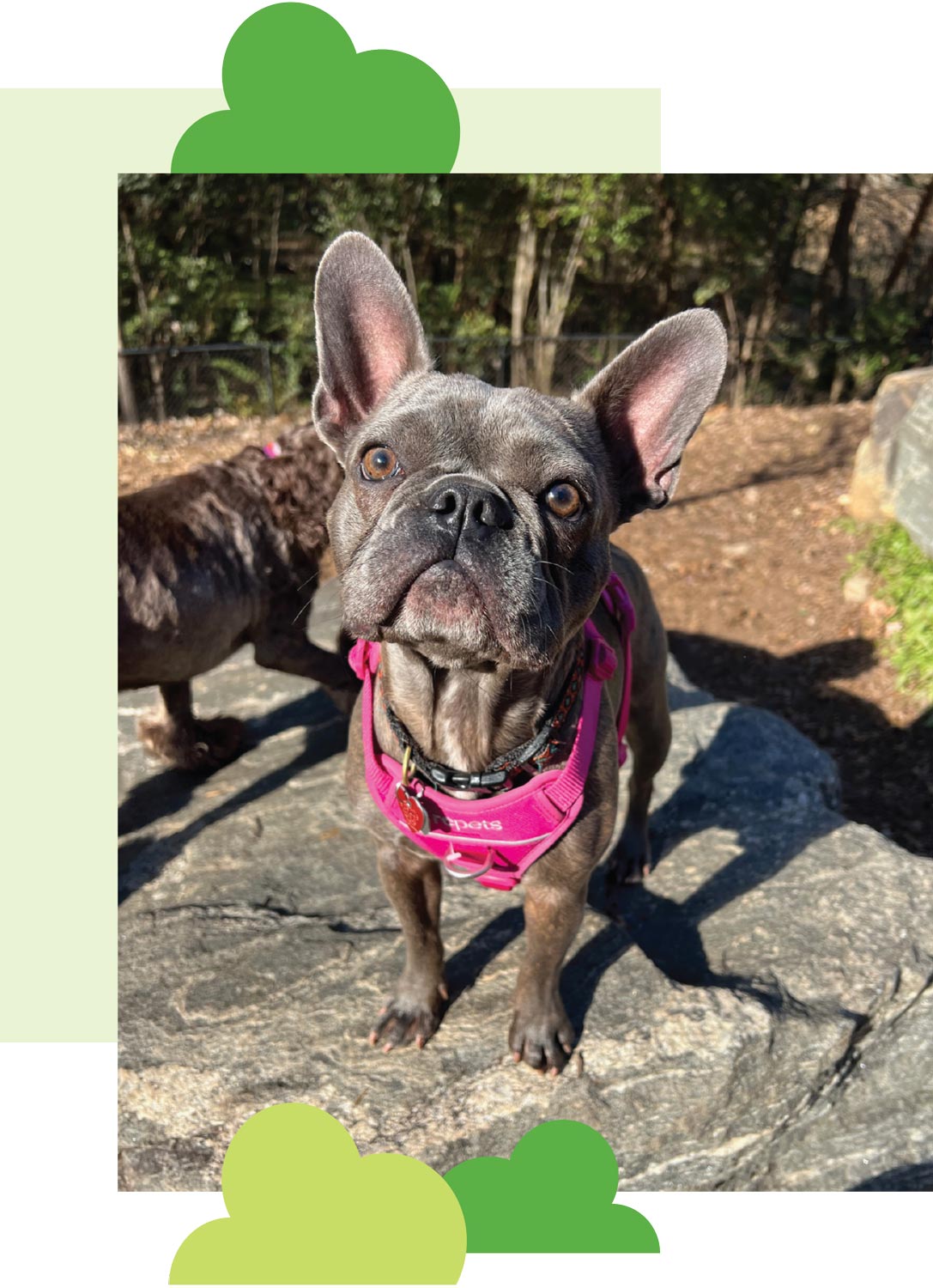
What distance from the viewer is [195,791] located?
546 centimetres

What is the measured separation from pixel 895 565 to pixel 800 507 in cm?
202

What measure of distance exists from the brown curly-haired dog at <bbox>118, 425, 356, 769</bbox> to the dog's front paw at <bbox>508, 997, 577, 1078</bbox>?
2.40 m

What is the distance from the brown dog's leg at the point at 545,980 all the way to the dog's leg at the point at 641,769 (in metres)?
1.07

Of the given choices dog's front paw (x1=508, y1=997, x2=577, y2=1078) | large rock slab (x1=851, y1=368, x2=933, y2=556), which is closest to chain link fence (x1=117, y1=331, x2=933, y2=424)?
large rock slab (x1=851, y1=368, x2=933, y2=556)

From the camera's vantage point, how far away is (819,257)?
55.1 feet

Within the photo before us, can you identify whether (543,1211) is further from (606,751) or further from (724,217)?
(724,217)

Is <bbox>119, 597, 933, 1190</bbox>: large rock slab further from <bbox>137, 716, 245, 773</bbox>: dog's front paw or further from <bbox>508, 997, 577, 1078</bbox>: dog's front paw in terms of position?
<bbox>137, 716, 245, 773</bbox>: dog's front paw

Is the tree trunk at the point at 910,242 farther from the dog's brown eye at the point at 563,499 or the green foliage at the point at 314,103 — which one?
the dog's brown eye at the point at 563,499

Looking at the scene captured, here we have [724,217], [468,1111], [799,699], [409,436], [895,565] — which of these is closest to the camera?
[409,436]

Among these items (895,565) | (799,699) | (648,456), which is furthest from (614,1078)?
(895,565)

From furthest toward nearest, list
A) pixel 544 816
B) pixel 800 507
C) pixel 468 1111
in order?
pixel 800 507 < pixel 468 1111 < pixel 544 816

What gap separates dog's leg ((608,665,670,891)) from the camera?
14.3 ft

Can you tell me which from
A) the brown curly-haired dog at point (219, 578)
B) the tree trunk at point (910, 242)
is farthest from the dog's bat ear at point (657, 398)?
the tree trunk at point (910, 242)

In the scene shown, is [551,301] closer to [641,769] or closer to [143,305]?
[143,305]
